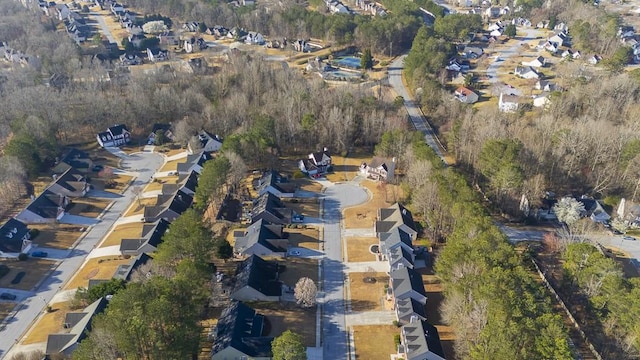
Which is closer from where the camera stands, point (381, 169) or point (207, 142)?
point (381, 169)

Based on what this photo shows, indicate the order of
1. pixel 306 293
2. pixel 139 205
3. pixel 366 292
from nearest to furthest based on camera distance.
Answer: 1. pixel 306 293
2. pixel 366 292
3. pixel 139 205

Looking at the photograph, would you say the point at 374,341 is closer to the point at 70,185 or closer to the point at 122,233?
the point at 122,233

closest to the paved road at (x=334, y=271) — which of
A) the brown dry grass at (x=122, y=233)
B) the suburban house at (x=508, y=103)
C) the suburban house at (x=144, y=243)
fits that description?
the suburban house at (x=144, y=243)

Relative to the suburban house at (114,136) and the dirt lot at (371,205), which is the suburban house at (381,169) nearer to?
the dirt lot at (371,205)

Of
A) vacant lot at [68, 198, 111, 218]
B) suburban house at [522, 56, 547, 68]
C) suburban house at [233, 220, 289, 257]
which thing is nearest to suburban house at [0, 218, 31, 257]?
vacant lot at [68, 198, 111, 218]

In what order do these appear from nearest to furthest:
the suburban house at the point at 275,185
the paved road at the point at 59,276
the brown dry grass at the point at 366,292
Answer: the paved road at the point at 59,276 → the brown dry grass at the point at 366,292 → the suburban house at the point at 275,185

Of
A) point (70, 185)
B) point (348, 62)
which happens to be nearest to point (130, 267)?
point (70, 185)
